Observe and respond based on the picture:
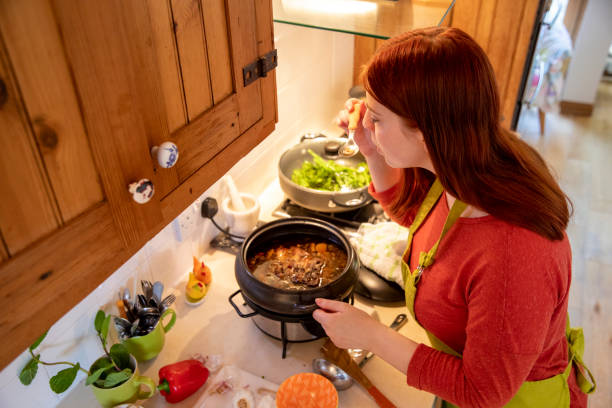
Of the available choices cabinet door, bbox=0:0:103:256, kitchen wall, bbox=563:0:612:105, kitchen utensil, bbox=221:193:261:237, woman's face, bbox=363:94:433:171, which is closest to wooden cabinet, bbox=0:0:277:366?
cabinet door, bbox=0:0:103:256

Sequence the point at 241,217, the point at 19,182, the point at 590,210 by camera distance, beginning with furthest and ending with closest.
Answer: the point at 590,210, the point at 241,217, the point at 19,182

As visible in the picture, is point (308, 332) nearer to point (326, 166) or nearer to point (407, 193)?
point (407, 193)

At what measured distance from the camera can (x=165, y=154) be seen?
2.41 ft

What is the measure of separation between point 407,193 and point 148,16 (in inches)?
31.2

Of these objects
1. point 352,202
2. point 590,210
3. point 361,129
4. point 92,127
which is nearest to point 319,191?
point 352,202

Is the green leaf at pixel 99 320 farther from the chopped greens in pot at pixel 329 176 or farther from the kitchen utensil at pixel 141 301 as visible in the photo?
the chopped greens in pot at pixel 329 176

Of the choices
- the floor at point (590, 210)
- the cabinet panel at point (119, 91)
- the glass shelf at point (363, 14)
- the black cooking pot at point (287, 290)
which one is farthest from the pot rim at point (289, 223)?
the floor at point (590, 210)

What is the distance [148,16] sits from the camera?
0.67m

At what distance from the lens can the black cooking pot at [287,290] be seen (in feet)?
3.64

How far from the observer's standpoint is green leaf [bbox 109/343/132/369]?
1.12 metres

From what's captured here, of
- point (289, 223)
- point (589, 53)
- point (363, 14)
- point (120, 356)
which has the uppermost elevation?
point (363, 14)

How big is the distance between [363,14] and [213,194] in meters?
0.72

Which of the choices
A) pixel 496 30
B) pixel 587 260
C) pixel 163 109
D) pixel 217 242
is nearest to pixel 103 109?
pixel 163 109

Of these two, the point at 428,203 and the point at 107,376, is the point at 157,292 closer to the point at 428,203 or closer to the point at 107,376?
the point at 107,376
